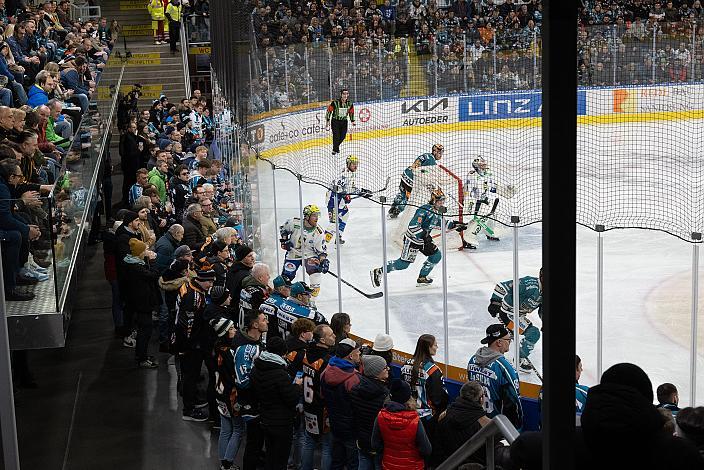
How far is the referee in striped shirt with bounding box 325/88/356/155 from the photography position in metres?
13.0

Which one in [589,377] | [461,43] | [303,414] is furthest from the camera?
[461,43]

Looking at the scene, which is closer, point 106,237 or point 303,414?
point 303,414

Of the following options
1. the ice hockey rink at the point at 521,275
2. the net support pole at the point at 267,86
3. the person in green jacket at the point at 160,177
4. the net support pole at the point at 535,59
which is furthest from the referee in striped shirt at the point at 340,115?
the net support pole at the point at 535,59

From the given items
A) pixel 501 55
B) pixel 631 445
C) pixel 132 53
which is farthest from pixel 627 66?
pixel 631 445

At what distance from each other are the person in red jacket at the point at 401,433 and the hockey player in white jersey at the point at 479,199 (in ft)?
20.5

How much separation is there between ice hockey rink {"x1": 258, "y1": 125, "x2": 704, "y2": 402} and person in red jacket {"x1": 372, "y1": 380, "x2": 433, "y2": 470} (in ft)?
7.56

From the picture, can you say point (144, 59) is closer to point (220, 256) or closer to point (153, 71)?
point (153, 71)

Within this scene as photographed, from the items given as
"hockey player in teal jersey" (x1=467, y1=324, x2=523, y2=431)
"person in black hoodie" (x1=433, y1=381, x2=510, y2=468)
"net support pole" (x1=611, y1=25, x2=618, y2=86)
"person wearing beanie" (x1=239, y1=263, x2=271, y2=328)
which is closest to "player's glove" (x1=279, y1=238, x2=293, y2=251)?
"person wearing beanie" (x1=239, y1=263, x2=271, y2=328)

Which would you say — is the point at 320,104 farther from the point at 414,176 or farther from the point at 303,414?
the point at 303,414

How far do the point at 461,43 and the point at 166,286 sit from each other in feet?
29.9

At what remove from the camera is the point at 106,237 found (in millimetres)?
9273

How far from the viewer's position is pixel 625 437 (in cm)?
202

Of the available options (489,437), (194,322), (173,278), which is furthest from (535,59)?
(489,437)

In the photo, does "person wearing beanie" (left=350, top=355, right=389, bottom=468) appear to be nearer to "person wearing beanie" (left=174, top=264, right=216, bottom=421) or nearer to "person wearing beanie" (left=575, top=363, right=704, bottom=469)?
"person wearing beanie" (left=174, top=264, right=216, bottom=421)
